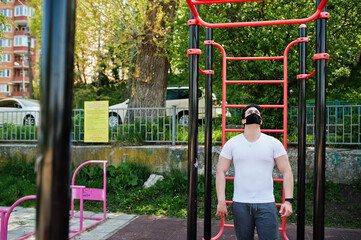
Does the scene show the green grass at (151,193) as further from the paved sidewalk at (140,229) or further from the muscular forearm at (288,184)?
the muscular forearm at (288,184)

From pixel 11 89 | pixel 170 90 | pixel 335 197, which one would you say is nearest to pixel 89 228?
pixel 335 197

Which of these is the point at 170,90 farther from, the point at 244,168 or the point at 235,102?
the point at 244,168

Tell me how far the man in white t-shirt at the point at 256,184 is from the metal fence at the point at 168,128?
14.9ft

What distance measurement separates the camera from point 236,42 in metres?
7.56

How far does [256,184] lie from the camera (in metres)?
2.87

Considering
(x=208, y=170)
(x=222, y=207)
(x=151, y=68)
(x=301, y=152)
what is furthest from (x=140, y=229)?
(x=151, y=68)

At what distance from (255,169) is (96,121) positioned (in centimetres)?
559

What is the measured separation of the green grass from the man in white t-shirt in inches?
118

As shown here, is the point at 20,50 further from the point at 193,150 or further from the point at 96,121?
the point at 193,150

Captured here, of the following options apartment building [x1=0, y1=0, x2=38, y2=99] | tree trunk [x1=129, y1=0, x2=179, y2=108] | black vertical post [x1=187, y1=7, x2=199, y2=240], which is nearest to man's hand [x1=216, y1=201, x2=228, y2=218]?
black vertical post [x1=187, y1=7, x2=199, y2=240]

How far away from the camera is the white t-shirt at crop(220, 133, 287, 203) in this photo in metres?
2.87

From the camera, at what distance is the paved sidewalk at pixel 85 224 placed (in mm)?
4832

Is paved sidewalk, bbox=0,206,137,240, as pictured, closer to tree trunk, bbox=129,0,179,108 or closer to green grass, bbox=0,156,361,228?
green grass, bbox=0,156,361,228

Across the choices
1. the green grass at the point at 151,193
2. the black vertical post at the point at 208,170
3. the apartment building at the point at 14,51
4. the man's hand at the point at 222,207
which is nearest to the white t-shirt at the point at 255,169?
the man's hand at the point at 222,207
